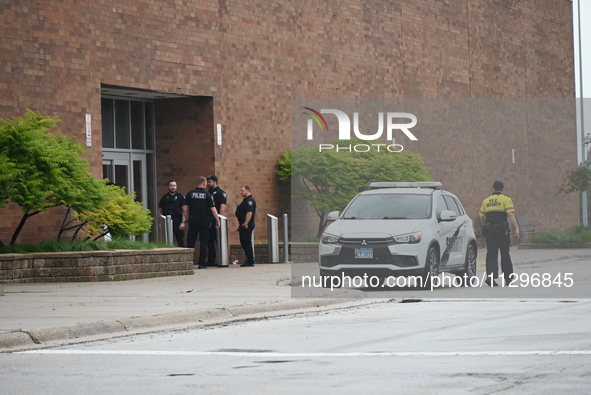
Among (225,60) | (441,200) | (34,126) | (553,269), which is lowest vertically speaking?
(553,269)

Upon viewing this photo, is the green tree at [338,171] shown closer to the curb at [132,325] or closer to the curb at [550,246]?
the curb at [550,246]

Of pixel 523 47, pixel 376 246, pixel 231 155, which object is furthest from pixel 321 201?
pixel 523 47

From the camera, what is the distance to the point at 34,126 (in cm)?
2130

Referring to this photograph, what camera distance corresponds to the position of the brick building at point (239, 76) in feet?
76.9

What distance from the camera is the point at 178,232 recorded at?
2556 cm

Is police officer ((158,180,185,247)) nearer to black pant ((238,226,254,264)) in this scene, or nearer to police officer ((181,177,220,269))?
police officer ((181,177,220,269))

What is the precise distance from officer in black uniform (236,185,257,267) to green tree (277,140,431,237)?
359cm

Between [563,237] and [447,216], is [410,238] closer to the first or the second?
[447,216]

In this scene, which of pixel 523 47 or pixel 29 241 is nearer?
pixel 29 241

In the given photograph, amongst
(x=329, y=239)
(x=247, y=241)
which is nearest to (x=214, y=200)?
(x=247, y=241)

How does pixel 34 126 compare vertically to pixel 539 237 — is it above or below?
above

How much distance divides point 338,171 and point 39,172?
10404 millimetres

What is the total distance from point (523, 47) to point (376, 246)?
2617 cm

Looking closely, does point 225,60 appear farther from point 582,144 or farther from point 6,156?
point 582,144
